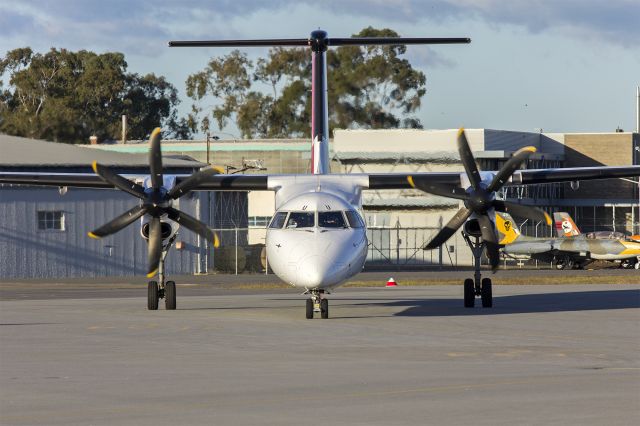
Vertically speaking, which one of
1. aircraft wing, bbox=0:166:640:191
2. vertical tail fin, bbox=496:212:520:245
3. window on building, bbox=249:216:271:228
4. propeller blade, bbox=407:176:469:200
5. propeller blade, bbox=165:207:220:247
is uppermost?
aircraft wing, bbox=0:166:640:191

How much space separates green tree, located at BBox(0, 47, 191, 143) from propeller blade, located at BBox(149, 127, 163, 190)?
8134 centimetres

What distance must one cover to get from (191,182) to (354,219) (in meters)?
4.76

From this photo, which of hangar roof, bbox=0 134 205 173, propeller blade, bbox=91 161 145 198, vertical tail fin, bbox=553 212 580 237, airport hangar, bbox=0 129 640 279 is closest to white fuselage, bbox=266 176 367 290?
propeller blade, bbox=91 161 145 198

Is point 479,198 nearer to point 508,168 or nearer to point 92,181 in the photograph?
point 508,168

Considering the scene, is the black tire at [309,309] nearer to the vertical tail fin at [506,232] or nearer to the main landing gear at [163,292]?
the main landing gear at [163,292]

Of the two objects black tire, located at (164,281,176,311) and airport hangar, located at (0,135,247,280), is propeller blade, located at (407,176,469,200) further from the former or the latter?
airport hangar, located at (0,135,247,280)

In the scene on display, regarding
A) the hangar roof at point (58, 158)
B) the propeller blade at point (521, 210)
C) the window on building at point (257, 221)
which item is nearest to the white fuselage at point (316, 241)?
the propeller blade at point (521, 210)

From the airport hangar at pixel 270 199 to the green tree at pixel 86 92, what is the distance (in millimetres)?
17121

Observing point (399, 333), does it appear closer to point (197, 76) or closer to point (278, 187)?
point (278, 187)

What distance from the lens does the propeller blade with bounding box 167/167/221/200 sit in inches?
1101

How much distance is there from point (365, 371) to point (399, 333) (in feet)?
20.1

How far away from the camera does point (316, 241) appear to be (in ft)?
79.2

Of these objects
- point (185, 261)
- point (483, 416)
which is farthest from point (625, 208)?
point (483, 416)

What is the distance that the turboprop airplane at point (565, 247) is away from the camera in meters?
61.8
